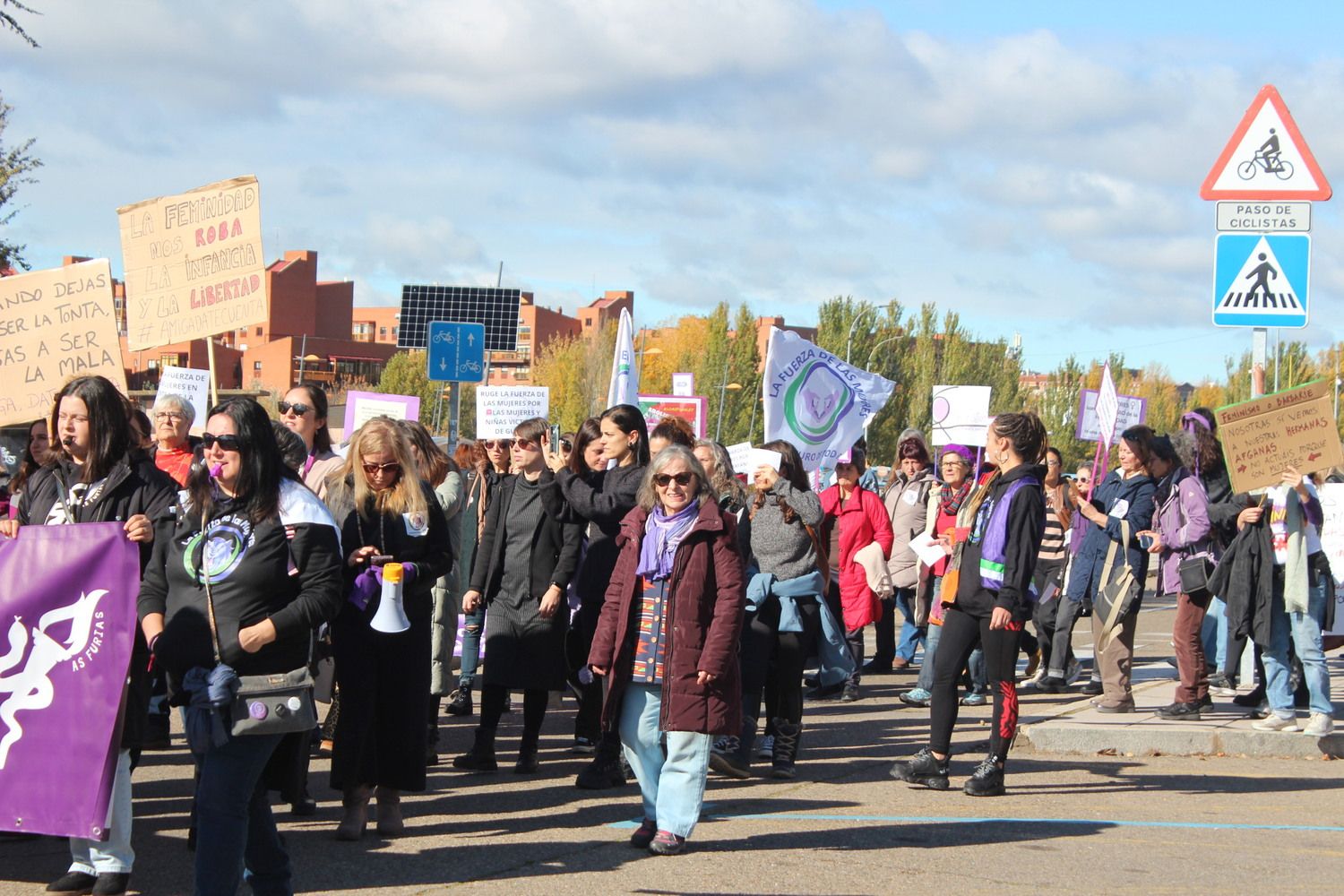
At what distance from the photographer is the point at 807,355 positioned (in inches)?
604

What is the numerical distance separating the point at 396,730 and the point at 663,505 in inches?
63.0

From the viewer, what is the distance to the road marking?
24.8ft

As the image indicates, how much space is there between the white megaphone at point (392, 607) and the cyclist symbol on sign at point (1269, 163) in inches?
247

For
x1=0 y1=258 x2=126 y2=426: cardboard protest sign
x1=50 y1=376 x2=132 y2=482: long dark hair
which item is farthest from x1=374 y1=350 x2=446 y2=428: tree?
x1=50 y1=376 x2=132 y2=482: long dark hair

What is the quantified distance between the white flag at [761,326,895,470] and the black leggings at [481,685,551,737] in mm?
6419

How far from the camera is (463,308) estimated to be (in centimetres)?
4294

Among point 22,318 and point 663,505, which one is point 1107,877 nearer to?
point 663,505

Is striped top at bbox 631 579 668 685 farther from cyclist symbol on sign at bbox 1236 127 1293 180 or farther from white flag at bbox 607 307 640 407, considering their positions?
white flag at bbox 607 307 640 407

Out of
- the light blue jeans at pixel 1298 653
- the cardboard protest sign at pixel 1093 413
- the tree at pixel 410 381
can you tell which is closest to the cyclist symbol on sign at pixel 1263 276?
the light blue jeans at pixel 1298 653

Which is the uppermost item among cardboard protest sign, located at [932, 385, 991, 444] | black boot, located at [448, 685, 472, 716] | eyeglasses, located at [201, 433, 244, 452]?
cardboard protest sign, located at [932, 385, 991, 444]

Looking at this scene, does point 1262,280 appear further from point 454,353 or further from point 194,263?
point 454,353

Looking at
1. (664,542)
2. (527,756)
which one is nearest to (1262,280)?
(664,542)

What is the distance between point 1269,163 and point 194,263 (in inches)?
291

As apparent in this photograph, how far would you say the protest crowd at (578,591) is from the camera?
5.27 meters
